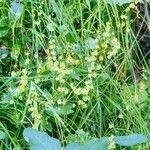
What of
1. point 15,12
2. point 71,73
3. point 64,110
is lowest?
point 64,110

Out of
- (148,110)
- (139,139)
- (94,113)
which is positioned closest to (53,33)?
(94,113)

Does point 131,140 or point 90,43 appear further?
point 90,43

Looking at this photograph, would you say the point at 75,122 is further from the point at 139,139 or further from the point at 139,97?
the point at 139,139

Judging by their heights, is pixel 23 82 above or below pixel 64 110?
above

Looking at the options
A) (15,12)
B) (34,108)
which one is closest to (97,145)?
(34,108)

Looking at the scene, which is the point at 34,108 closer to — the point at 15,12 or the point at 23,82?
the point at 23,82

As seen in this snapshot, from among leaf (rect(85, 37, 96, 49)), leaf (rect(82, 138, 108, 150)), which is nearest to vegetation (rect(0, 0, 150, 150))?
leaf (rect(85, 37, 96, 49))

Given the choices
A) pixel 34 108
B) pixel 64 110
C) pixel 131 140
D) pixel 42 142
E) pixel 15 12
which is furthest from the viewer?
pixel 15 12

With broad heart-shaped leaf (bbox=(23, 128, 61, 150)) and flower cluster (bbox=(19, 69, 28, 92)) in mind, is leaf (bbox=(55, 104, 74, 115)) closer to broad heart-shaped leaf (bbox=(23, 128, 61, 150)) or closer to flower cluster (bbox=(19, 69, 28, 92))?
flower cluster (bbox=(19, 69, 28, 92))
